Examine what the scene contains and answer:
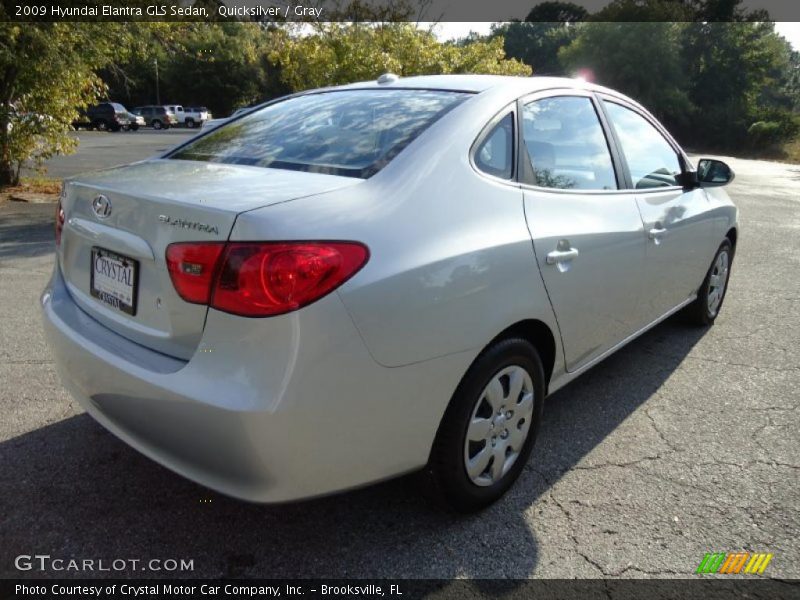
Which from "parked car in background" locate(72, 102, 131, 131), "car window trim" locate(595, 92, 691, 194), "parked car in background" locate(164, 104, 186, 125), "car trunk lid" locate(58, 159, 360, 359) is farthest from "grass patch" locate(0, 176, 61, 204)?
"parked car in background" locate(164, 104, 186, 125)

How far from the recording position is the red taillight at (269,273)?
5.67 ft

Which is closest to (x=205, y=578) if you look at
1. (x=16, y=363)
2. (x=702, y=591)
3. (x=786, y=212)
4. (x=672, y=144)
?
(x=702, y=591)

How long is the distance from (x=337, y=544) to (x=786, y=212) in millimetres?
12086

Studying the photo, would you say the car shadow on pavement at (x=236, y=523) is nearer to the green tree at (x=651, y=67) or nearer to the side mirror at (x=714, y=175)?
the side mirror at (x=714, y=175)

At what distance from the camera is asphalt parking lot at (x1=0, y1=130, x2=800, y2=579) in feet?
7.22

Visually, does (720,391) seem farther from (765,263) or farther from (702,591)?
(765,263)

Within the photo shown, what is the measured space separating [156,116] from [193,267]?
5048 centimetres

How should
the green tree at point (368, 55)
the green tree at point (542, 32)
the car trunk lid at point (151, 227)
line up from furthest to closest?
the green tree at point (542, 32)
the green tree at point (368, 55)
the car trunk lid at point (151, 227)

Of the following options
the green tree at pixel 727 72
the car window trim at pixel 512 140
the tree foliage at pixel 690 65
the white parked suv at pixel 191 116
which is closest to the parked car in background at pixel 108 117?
the white parked suv at pixel 191 116

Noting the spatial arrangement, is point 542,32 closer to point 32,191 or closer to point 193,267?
point 32,191

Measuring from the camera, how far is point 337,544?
7.41 feet

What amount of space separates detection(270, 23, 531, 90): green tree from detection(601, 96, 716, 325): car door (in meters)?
6.89

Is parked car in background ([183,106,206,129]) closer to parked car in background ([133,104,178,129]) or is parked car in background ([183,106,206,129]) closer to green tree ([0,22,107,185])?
parked car in background ([133,104,178,129])

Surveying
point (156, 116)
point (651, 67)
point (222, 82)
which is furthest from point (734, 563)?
point (222, 82)
